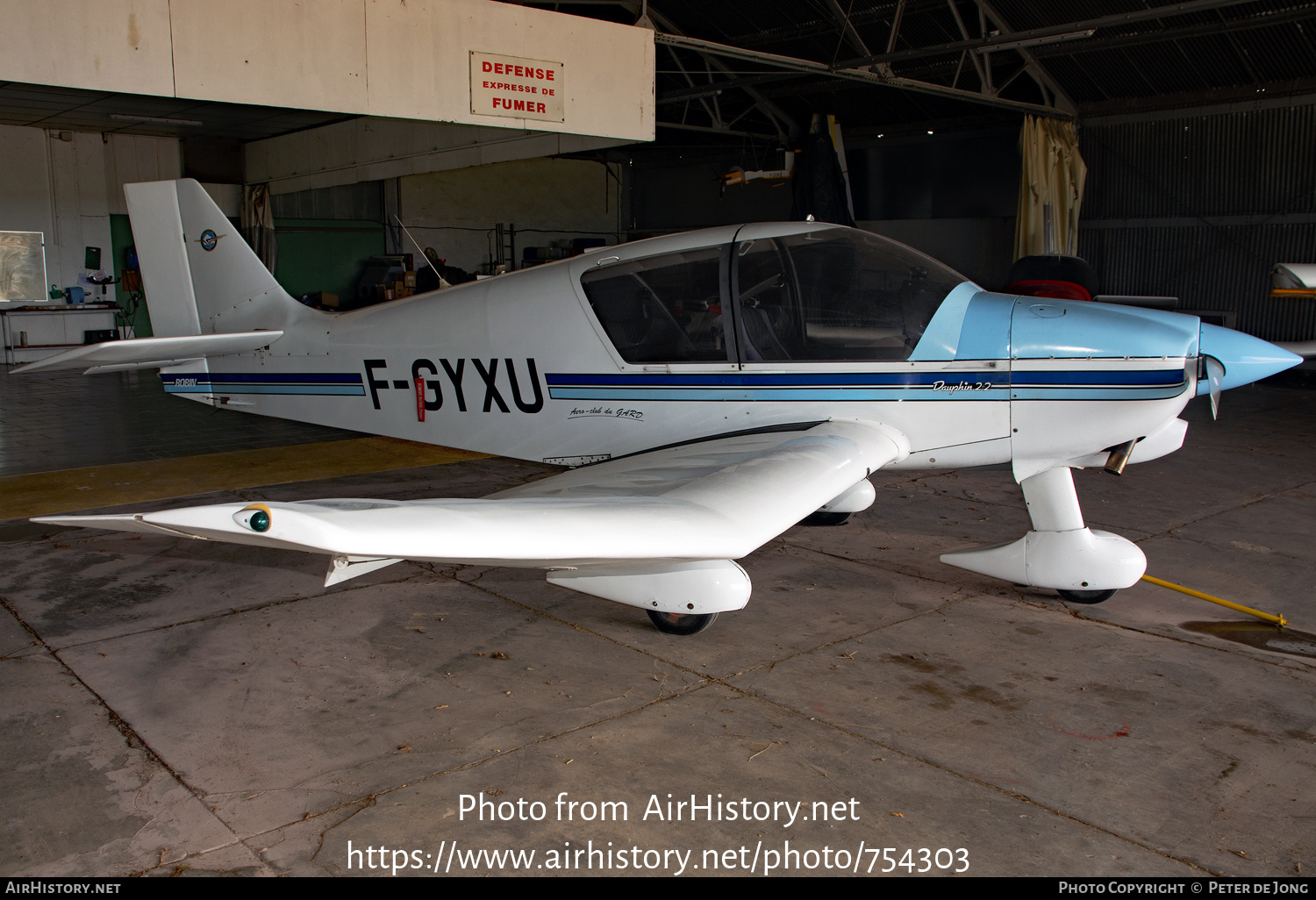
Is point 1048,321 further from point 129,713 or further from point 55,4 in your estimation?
point 55,4

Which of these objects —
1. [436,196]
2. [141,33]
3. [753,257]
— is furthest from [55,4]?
[436,196]

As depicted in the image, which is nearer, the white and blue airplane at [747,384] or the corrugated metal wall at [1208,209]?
the white and blue airplane at [747,384]

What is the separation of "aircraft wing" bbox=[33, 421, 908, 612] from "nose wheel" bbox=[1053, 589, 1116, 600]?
113 centimetres

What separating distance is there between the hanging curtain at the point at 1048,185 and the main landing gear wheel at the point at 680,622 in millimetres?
11744

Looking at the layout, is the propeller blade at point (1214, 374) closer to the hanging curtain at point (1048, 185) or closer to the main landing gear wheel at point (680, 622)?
the main landing gear wheel at point (680, 622)

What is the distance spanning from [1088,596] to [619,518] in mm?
2772

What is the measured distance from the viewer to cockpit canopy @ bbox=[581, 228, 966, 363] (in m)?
4.81

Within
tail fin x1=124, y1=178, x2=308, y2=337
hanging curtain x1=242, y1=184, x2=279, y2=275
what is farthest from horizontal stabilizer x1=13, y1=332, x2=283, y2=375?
hanging curtain x1=242, y1=184, x2=279, y2=275

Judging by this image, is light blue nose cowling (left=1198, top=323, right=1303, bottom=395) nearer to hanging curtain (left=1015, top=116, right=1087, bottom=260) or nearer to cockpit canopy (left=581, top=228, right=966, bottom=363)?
cockpit canopy (left=581, top=228, right=966, bottom=363)

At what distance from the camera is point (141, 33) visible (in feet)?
20.3

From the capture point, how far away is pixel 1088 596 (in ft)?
15.6

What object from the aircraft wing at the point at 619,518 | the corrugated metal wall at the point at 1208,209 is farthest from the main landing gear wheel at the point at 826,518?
the corrugated metal wall at the point at 1208,209

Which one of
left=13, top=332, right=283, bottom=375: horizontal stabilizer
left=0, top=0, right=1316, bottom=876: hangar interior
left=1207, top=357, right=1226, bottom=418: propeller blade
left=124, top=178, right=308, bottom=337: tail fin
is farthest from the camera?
left=124, top=178, right=308, bottom=337: tail fin

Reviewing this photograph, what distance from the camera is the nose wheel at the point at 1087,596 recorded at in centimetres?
473
